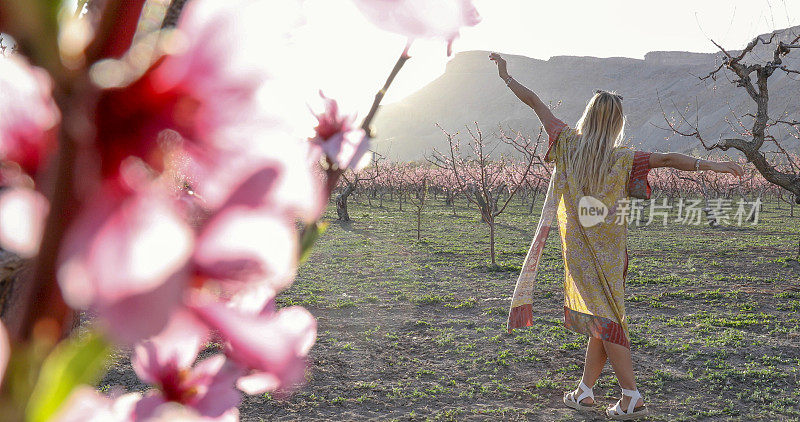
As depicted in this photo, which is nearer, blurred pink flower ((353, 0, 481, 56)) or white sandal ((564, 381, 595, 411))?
blurred pink flower ((353, 0, 481, 56))

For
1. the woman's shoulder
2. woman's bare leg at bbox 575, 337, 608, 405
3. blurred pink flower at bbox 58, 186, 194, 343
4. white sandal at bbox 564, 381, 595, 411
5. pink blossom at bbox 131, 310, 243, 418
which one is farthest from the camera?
white sandal at bbox 564, 381, 595, 411

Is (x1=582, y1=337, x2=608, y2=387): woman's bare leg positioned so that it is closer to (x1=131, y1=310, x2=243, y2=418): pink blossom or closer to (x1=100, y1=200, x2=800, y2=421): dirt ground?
(x1=100, y1=200, x2=800, y2=421): dirt ground

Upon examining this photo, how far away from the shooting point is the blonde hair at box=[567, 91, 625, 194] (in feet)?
9.40

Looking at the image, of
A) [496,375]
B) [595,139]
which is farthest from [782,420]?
[595,139]

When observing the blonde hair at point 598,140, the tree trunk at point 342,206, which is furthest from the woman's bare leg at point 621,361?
the tree trunk at point 342,206

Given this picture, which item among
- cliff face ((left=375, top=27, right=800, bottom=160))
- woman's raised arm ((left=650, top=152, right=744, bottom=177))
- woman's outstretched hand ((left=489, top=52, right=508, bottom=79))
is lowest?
woman's raised arm ((left=650, top=152, right=744, bottom=177))

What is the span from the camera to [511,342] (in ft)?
15.5

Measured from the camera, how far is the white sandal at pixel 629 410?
3.09 meters

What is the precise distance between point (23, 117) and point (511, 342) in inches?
189

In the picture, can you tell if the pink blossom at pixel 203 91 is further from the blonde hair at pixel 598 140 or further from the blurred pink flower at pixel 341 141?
the blonde hair at pixel 598 140

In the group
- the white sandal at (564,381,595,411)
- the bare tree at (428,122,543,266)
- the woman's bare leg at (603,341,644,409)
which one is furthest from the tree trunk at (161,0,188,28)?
the bare tree at (428,122,543,266)

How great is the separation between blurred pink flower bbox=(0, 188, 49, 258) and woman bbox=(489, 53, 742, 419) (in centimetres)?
274

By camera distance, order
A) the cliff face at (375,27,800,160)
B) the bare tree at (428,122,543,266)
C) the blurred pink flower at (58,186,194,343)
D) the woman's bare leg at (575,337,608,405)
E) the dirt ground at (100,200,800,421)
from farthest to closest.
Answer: the cliff face at (375,27,800,160)
the bare tree at (428,122,543,266)
the dirt ground at (100,200,800,421)
the woman's bare leg at (575,337,608,405)
the blurred pink flower at (58,186,194,343)

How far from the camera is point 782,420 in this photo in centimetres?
335
